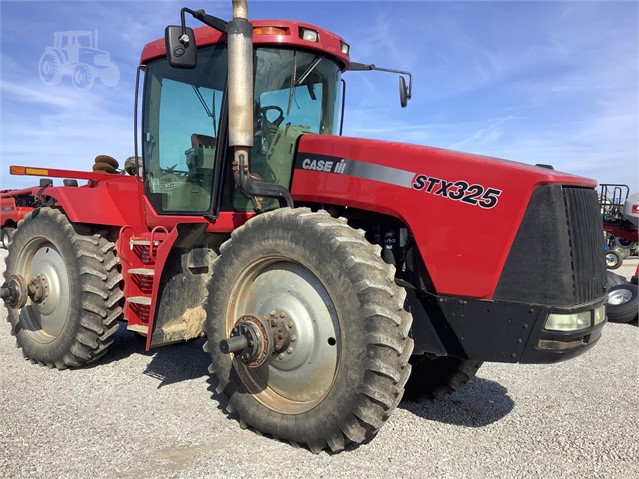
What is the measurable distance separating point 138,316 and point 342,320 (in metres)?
2.18

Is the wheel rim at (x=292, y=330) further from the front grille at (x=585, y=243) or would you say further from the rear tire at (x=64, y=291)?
the rear tire at (x=64, y=291)

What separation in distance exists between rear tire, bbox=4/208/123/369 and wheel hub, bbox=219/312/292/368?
67.7 inches

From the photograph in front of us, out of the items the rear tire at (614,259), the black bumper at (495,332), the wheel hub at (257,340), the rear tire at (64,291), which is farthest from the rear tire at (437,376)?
the rear tire at (614,259)

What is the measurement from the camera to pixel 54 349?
4555 mm

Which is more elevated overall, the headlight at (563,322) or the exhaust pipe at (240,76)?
the exhaust pipe at (240,76)

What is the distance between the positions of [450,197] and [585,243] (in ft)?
2.70

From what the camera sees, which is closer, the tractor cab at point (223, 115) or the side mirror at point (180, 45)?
the side mirror at point (180, 45)

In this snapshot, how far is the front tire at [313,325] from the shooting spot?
9.16 feet

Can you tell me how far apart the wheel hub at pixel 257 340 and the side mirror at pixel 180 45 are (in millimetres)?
1651

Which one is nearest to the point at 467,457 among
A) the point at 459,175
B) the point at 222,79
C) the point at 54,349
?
the point at 459,175

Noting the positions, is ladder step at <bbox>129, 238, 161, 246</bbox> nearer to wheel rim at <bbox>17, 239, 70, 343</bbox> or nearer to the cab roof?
wheel rim at <bbox>17, 239, 70, 343</bbox>

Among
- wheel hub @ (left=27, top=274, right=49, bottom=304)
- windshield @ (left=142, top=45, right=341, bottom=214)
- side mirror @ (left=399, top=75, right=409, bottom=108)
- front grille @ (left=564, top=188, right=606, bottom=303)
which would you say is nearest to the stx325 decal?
windshield @ (left=142, top=45, right=341, bottom=214)

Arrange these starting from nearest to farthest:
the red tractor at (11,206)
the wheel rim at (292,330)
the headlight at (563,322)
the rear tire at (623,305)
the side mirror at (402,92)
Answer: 1. the headlight at (563,322)
2. the wheel rim at (292,330)
3. the side mirror at (402,92)
4. the rear tire at (623,305)
5. the red tractor at (11,206)

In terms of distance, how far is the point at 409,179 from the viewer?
3150 mm
